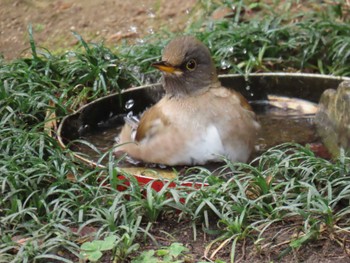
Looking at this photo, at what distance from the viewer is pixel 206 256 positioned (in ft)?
16.7

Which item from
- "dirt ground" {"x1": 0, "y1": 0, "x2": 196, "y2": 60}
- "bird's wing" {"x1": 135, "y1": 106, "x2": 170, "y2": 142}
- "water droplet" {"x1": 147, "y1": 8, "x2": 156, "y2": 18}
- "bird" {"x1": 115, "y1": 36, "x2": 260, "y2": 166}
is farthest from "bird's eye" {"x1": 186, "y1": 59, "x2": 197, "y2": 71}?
"water droplet" {"x1": 147, "y1": 8, "x2": 156, "y2": 18}

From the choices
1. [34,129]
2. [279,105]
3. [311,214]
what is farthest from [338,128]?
[34,129]

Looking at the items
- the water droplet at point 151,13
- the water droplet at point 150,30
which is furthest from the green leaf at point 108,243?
the water droplet at point 151,13

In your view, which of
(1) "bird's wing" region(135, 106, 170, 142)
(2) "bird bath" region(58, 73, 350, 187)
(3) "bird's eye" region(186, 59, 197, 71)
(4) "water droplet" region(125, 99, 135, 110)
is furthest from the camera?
(4) "water droplet" region(125, 99, 135, 110)

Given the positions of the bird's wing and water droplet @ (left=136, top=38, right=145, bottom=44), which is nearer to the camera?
the bird's wing

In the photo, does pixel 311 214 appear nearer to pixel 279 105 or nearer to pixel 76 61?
pixel 279 105

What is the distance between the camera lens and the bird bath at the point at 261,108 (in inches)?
281

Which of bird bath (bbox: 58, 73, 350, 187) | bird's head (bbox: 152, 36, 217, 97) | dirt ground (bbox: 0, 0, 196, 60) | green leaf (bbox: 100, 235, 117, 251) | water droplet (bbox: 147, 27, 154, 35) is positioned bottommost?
bird bath (bbox: 58, 73, 350, 187)

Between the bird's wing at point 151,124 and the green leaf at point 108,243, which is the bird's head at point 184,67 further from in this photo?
the green leaf at point 108,243

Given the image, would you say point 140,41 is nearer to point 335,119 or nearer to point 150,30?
point 150,30

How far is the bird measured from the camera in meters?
6.30

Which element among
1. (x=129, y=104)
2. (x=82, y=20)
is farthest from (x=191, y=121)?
(x=82, y=20)

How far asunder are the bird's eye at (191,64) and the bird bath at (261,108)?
86cm

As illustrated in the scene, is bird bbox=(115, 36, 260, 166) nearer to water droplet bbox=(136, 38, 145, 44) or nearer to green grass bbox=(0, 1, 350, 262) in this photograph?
green grass bbox=(0, 1, 350, 262)
